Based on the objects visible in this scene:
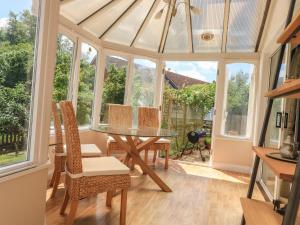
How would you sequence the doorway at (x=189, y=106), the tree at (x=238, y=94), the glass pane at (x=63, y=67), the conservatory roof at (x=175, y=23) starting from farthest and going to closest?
the doorway at (x=189, y=106)
the tree at (x=238, y=94)
the conservatory roof at (x=175, y=23)
the glass pane at (x=63, y=67)

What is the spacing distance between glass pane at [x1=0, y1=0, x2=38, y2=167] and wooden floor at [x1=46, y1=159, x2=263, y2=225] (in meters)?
0.96

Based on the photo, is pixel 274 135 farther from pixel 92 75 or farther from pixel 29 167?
pixel 92 75

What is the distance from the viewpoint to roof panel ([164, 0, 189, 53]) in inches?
181

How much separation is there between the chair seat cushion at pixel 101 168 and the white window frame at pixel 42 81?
38 cm

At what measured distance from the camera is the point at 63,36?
12.7 feet

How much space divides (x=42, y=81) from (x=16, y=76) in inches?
7.9

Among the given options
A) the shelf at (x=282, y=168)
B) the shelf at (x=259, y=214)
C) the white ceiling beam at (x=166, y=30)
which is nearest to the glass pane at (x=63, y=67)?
the white ceiling beam at (x=166, y=30)

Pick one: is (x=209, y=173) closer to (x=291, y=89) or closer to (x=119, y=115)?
(x=119, y=115)

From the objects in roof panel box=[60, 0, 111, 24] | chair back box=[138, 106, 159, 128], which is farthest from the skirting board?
roof panel box=[60, 0, 111, 24]

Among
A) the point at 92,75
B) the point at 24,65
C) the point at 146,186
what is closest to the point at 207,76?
the point at 92,75

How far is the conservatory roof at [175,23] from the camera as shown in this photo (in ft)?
13.0

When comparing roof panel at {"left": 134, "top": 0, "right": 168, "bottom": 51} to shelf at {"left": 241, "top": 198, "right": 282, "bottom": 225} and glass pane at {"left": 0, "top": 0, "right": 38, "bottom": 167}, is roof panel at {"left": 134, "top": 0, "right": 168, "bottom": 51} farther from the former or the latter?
shelf at {"left": 241, "top": 198, "right": 282, "bottom": 225}

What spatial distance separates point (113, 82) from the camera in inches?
203

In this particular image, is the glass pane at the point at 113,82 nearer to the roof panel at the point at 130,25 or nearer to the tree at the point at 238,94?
the roof panel at the point at 130,25
